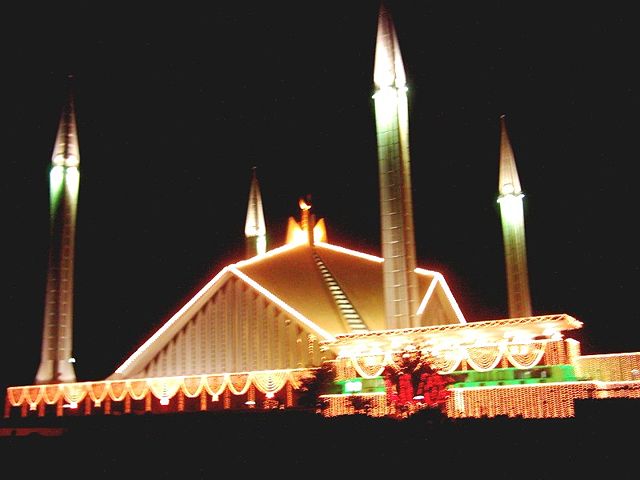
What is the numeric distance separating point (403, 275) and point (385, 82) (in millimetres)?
6852

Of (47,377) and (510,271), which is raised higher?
(510,271)

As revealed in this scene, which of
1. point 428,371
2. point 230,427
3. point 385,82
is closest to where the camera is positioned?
point 230,427

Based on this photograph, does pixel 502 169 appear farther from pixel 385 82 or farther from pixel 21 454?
pixel 21 454

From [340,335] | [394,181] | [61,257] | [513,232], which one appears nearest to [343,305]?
[394,181]

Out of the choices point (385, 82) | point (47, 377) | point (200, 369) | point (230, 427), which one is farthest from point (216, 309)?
point (230, 427)

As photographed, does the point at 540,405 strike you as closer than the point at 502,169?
Yes

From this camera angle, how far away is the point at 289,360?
26.3m

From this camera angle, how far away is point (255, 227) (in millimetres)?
41031

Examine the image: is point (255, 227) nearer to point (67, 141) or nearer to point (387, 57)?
point (67, 141)

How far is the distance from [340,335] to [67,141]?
18.7m

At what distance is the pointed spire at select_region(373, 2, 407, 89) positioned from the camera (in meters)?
25.2

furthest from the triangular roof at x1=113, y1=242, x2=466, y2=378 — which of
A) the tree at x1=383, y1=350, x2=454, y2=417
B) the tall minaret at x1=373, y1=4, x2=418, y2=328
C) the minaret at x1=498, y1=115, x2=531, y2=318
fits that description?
the tree at x1=383, y1=350, x2=454, y2=417

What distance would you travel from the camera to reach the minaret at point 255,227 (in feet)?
134

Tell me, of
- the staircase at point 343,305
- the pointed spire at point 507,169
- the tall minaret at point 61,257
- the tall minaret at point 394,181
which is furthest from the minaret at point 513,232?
the tall minaret at point 61,257
